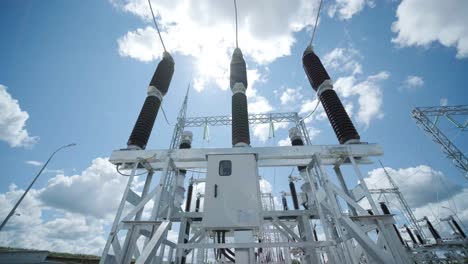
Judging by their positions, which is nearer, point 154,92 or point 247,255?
point 247,255

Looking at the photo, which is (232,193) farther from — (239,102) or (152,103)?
(152,103)

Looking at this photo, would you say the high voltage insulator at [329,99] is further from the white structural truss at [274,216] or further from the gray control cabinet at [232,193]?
the gray control cabinet at [232,193]

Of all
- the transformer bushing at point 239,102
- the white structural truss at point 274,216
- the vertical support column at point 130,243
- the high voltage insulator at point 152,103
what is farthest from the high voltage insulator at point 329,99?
the vertical support column at point 130,243

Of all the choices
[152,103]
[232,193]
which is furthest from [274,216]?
[152,103]

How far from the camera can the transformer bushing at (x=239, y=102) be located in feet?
25.0

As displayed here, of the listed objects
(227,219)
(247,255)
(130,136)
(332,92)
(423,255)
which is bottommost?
(247,255)

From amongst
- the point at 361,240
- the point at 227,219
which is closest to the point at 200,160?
the point at 227,219

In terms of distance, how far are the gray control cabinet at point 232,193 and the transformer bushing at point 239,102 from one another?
1.22m

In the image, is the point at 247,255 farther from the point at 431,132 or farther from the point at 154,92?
the point at 431,132

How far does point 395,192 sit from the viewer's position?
28125mm

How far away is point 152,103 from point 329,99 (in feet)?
23.6

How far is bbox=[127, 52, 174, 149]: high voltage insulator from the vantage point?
7348 millimetres

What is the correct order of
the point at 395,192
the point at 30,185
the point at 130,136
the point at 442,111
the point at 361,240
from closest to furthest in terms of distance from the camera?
the point at 361,240 → the point at 130,136 → the point at 30,185 → the point at 442,111 → the point at 395,192

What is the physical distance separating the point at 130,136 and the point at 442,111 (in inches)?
1177
